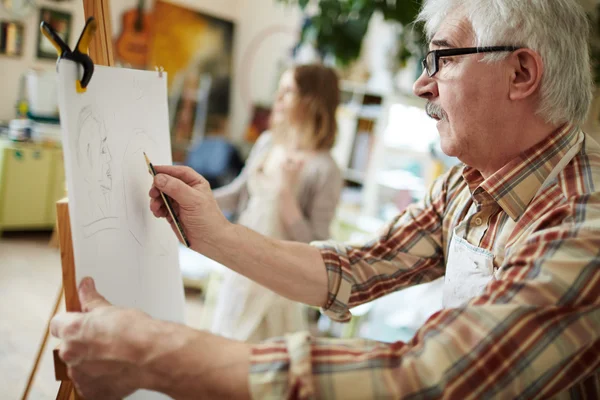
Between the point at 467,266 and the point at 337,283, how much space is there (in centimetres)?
29

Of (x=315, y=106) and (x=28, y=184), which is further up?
(x=315, y=106)

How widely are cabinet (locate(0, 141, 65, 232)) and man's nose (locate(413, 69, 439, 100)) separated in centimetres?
394

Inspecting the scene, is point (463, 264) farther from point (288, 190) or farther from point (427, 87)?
point (288, 190)

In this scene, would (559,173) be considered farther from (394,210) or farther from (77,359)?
(394,210)

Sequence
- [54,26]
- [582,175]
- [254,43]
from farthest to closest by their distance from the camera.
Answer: [254,43]
[54,26]
[582,175]

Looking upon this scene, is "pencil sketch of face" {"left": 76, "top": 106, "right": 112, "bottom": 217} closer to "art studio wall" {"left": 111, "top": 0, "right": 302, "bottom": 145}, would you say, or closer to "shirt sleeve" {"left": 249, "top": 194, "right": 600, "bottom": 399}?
"shirt sleeve" {"left": 249, "top": 194, "right": 600, "bottom": 399}

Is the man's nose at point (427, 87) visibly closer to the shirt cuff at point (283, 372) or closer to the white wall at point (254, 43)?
the shirt cuff at point (283, 372)

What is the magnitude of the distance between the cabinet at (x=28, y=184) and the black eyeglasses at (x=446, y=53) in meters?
3.98

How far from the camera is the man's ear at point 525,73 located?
0.98 metres

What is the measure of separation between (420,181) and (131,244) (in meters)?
3.11

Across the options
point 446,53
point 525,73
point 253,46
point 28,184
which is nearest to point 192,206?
point 446,53

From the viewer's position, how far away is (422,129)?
12.7 feet

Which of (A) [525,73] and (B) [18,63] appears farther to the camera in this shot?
(B) [18,63]

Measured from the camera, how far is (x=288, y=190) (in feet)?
7.18
